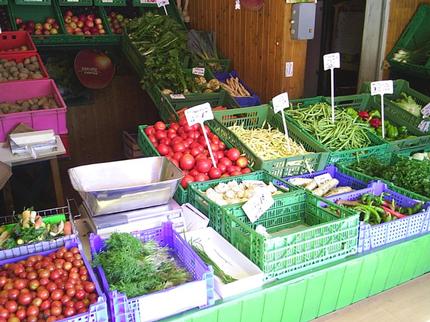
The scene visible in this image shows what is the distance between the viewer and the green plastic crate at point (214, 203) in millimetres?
2367

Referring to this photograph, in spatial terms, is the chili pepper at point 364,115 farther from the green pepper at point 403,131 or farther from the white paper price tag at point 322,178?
the white paper price tag at point 322,178

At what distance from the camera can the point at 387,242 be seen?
2.35 meters

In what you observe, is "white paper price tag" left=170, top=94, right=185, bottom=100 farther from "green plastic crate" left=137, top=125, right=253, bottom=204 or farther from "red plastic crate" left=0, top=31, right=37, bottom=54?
"red plastic crate" left=0, top=31, right=37, bottom=54

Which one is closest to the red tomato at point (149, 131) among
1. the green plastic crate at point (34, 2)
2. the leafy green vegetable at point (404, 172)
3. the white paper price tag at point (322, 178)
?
the white paper price tag at point (322, 178)

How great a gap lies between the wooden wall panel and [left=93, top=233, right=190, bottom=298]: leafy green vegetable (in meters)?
3.13

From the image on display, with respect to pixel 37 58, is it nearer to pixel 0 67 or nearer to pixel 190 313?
pixel 0 67

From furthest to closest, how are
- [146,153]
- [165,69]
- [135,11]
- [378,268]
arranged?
[135,11] → [165,69] → [146,153] → [378,268]

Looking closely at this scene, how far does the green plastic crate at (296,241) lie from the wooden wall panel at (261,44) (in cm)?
247

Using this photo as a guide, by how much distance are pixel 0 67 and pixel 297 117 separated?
10.3ft

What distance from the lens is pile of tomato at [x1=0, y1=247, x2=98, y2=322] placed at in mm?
1654

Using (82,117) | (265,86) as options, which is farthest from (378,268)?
(82,117)

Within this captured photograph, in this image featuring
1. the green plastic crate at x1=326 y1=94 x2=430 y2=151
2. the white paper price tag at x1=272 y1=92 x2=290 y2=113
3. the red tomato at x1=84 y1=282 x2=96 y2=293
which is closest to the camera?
the red tomato at x1=84 y1=282 x2=96 y2=293

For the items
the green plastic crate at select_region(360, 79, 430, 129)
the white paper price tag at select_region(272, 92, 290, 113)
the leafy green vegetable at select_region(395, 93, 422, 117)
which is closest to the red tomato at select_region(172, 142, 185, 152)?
the white paper price tag at select_region(272, 92, 290, 113)

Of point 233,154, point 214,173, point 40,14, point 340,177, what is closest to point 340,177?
point 340,177
